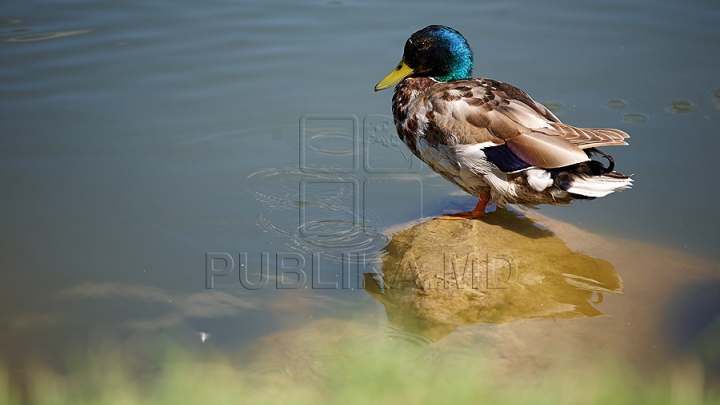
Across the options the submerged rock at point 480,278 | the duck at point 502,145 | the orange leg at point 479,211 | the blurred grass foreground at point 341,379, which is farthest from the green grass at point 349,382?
the orange leg at point 479,211

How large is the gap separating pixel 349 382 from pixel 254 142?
11.0 ft

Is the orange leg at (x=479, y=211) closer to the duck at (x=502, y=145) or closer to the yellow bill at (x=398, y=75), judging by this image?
the duck at (x=502, y=145)

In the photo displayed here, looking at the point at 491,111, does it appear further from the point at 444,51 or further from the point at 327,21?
the point at 327,21

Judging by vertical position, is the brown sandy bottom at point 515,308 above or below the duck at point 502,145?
below

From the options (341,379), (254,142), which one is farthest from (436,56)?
(341,379)

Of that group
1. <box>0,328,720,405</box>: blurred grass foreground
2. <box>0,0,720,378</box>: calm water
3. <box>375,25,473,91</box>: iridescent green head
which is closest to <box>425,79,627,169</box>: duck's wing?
<box>375,25,473,91</box>: iridescent green head

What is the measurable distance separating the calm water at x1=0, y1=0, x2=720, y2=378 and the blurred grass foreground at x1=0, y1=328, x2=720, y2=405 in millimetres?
292

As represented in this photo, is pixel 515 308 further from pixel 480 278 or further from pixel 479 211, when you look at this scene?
pixel 479 211

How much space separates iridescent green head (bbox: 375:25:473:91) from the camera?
4738 mm

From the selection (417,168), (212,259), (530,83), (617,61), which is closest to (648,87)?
(617,61)

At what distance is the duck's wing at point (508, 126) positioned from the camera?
3.97 meters

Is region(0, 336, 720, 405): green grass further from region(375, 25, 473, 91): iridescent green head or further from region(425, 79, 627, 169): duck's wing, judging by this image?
region(375, 25, 473, 91): iridescent green head

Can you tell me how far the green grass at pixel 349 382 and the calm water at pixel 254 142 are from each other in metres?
0.38

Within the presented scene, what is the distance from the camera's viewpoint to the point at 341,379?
274 centimetres
